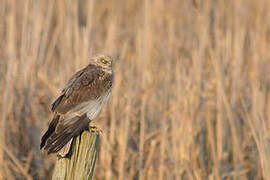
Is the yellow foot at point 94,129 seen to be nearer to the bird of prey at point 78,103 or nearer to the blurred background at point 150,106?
the bird of prey at point 78,103

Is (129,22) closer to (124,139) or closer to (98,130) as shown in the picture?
(124,139)

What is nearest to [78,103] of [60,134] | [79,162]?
[60,134]

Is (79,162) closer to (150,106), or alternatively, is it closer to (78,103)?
(78,103)

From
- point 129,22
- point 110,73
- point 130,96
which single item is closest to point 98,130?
point 110,73

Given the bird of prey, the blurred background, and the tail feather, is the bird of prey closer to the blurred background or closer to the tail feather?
the tail feather

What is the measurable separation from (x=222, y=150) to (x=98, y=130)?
5.19 feet

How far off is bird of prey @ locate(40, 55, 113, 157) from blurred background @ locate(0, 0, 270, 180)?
66 cm

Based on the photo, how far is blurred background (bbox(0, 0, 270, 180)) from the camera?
321cm

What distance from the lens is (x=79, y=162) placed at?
6.39 feet

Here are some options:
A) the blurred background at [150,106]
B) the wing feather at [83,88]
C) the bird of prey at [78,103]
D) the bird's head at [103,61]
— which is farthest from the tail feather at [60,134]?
the blurred background at [150,106]

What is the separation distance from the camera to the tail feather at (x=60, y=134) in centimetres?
196

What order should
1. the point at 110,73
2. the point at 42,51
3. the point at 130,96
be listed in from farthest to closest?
the point at 42,51
the point at 130,96
the point at 110,73

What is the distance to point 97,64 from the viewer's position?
2.62 m

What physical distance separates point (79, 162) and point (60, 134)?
173 millimetres
